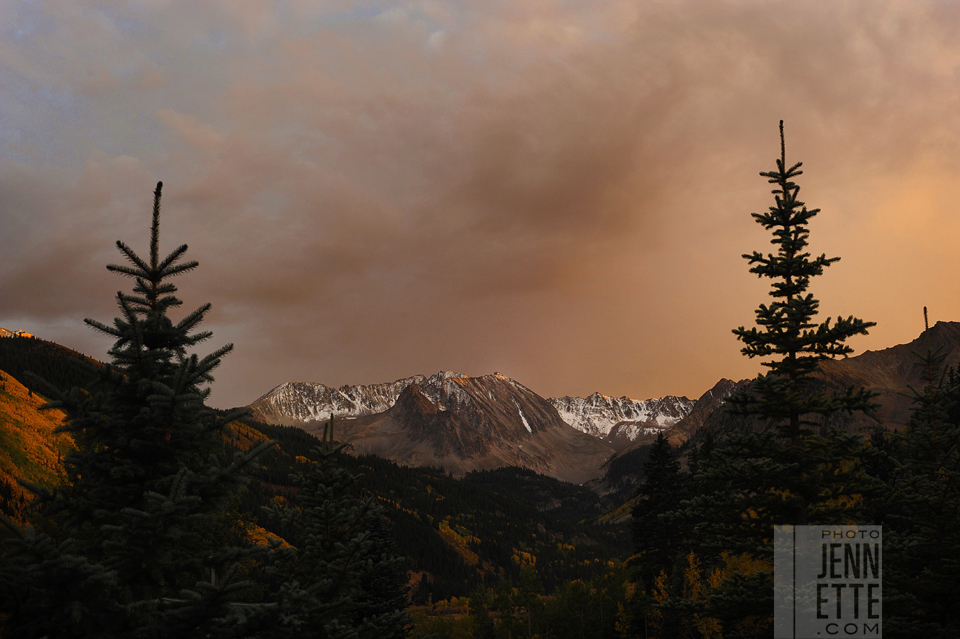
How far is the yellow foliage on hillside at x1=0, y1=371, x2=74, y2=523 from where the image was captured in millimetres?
86812

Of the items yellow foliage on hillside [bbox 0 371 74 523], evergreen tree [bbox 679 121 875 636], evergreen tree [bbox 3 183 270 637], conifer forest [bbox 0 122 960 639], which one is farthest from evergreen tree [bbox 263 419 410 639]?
yellow foliage on hillside [bbox 0 371 74 523]

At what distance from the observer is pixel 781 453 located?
16.6m

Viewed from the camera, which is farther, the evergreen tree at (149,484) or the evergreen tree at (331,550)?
the evergreen tree at (331,550)

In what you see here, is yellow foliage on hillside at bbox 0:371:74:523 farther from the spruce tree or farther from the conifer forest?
the spruce tree

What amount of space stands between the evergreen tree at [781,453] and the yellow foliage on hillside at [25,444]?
9402 cm

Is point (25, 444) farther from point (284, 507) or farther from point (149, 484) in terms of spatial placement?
point (149, 484)

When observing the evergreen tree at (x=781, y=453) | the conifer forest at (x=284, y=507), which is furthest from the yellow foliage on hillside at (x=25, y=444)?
the evergreen tree at (x=781, y=453)

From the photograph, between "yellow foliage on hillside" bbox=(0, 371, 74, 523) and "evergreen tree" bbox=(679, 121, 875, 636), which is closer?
"evergreen tree" bbox=(679, 121, 875, 636)

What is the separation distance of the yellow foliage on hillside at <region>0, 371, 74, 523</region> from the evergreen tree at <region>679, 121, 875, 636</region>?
94.0m

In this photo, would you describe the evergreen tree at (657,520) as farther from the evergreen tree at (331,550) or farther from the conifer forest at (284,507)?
the evergreen tree at (331,550)

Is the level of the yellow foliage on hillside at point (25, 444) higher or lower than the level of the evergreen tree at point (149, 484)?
lower

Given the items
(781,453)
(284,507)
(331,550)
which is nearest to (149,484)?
(284,507)

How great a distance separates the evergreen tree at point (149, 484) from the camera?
8.86 m

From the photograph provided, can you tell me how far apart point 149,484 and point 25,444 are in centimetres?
11144
